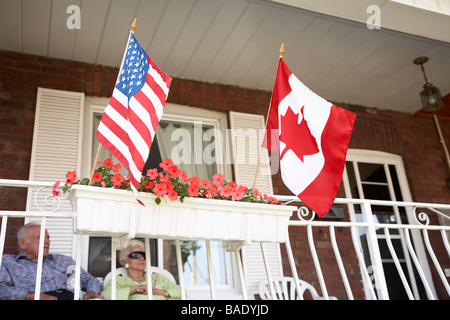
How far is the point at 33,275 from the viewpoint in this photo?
7.70 ft

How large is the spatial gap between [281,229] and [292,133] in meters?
0.46

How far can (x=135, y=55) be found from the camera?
1.71 metres

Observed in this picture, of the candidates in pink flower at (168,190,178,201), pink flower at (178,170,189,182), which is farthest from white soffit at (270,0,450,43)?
pink flower at (168,190,178,201)

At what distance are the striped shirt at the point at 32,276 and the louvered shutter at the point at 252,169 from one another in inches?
51.5

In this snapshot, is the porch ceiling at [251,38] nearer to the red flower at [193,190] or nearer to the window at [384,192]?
the window at [384,192]

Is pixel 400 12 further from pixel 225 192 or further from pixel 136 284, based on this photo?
pixel 136 284

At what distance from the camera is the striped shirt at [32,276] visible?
2.23 meters

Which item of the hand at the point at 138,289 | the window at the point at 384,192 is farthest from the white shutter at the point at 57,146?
the window at the point at 384,192

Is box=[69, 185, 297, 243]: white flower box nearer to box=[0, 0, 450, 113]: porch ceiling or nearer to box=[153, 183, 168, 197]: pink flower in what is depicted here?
box=[153, 183, 168, 197]: pink flower

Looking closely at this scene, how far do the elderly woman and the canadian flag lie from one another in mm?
1268

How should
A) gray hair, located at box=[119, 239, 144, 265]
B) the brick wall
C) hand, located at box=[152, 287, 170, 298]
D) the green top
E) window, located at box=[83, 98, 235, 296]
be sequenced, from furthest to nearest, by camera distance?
window, located at box=[83, 98, 235, 296]
the brick wall
gray hair, located at box=[119, 239, 144, 265]
hand, located at box=[152, 287, 170, 298]
the green top

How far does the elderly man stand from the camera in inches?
88.0
